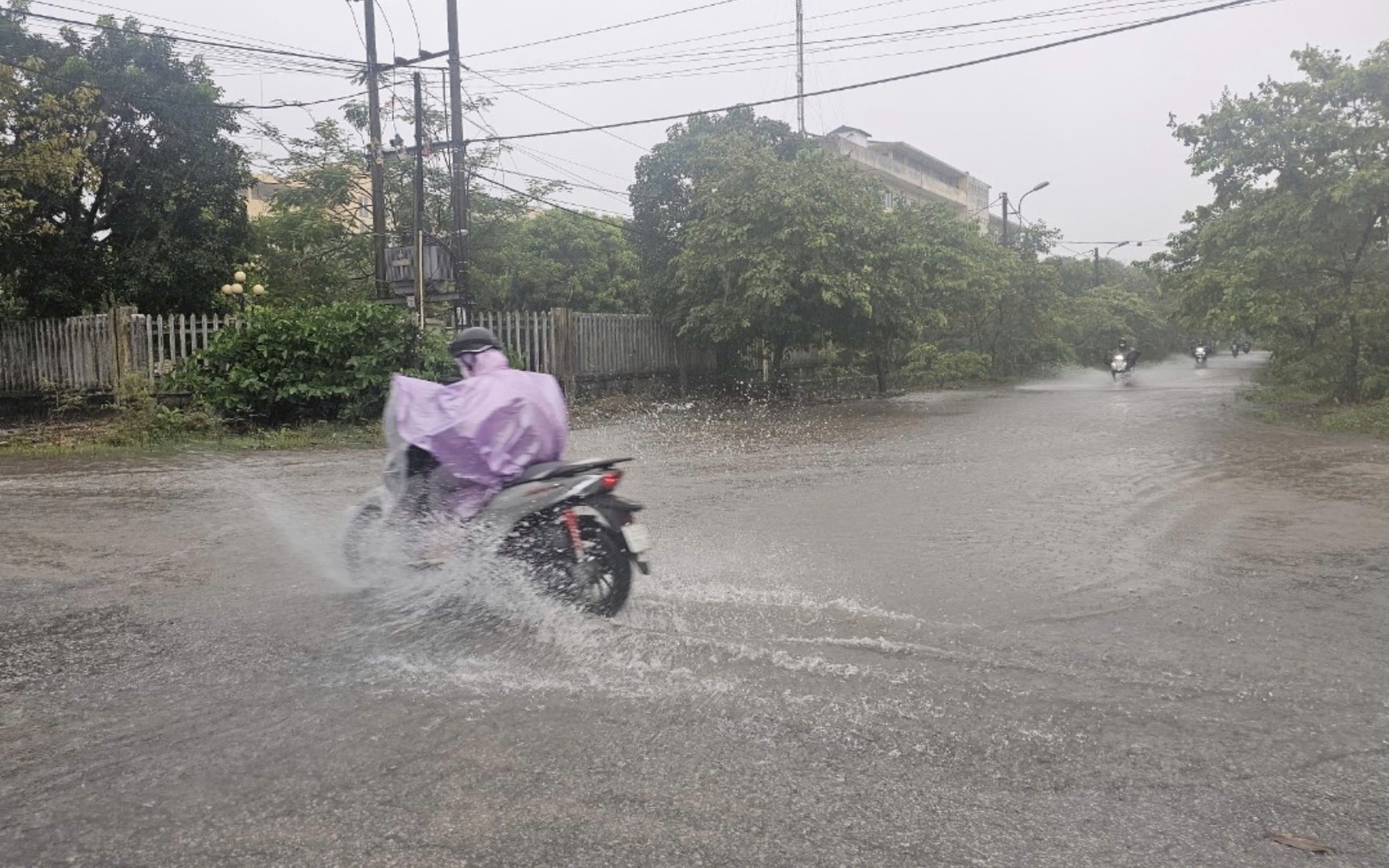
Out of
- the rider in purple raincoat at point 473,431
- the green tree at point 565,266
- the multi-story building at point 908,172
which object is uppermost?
the multi-story building at point 908,172

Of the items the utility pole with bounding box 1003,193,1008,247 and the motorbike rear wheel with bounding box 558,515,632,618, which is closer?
the motorbike rear wheel with bounding box 558,515,632,618

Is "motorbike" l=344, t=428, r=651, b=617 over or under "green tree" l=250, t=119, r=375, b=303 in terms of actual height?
under

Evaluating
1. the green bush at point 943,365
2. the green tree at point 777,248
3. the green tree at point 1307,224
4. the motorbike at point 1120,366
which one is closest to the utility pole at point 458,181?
the green tree at point 777,248

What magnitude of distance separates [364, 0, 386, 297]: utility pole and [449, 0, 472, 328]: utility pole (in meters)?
1.32

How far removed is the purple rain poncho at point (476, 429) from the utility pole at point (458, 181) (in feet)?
40.3

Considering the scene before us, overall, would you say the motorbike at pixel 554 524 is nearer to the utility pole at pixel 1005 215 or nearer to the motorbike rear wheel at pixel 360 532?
the motorbike rear wheel at pixel 360 532

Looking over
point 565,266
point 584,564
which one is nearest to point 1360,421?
point 584,564

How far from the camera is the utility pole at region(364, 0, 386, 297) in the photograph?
679 inches

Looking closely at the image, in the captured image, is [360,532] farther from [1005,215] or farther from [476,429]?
[1005,215]

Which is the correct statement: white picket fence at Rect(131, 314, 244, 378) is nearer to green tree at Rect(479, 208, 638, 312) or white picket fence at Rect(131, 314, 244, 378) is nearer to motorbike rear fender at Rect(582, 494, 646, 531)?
green tree at Rect(479, 208, 638, 312)

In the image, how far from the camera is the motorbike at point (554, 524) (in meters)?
4.88

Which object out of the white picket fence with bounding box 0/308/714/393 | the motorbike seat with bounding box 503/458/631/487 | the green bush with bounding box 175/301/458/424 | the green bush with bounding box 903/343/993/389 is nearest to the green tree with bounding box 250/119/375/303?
the white picket fence with bounding box 0/308/714/393

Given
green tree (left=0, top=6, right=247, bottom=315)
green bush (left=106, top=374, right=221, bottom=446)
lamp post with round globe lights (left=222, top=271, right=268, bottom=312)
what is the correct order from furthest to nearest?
green tree (left=0, top=6, right=247, bottom=315), lamp post with round globe lights (left=222, top=271, right=268, bottom=312), green bush (left=106, top=374, right=221, bottom=446)

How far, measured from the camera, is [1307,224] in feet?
51.2
